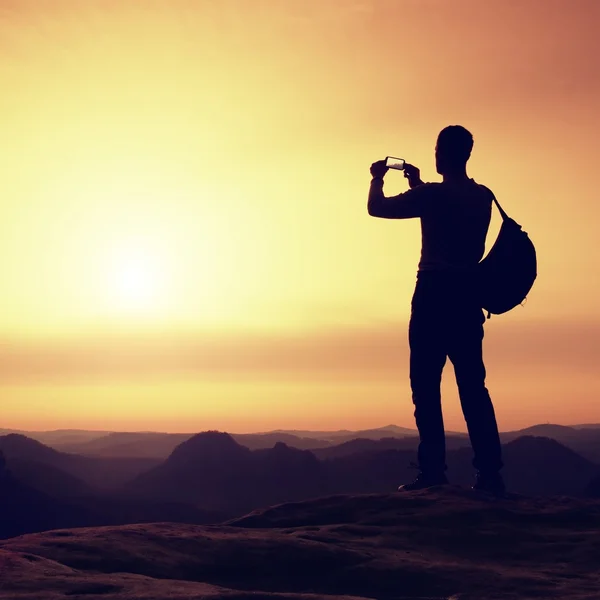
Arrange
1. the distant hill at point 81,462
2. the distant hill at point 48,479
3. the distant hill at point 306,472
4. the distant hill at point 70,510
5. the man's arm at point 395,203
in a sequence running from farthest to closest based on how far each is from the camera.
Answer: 1. the distant hill at point 81,462
2. the distant hill at point 48,479
3. the distant hill at point 306,472
4. the distant hill at point 70,510
5. the man's arm at point 395,203

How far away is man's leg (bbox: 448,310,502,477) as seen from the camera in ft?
29.5

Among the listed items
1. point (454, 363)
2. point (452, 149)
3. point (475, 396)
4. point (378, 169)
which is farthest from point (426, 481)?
point (452, 149)

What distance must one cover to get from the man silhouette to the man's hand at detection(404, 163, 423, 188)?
0.50m

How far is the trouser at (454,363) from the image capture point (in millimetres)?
8992

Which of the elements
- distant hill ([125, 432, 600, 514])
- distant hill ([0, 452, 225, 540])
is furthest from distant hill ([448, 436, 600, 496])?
distant hill ([0, 452, 225, 540])

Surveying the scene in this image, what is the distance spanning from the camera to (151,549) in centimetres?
625

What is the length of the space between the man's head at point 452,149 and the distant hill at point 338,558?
3491 mm

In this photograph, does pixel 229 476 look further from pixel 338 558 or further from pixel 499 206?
pixel 338 558

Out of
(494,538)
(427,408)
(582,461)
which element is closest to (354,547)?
(494,538)

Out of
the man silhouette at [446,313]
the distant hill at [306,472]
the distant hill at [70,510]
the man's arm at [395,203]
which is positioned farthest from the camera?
the distant hill at [306,472]

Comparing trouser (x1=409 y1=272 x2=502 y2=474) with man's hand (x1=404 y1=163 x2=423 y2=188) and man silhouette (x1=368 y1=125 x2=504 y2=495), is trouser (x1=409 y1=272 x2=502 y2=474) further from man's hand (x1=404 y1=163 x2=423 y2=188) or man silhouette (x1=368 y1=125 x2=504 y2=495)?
man's hand (x1=404 y1=163 x2=423 y2=188)

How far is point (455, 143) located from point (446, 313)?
180 cm

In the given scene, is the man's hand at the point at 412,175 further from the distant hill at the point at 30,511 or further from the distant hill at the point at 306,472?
the distant hill at the point at 306,472

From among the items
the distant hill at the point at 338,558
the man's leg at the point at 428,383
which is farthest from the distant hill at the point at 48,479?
the distant hill at the point at 338,558
